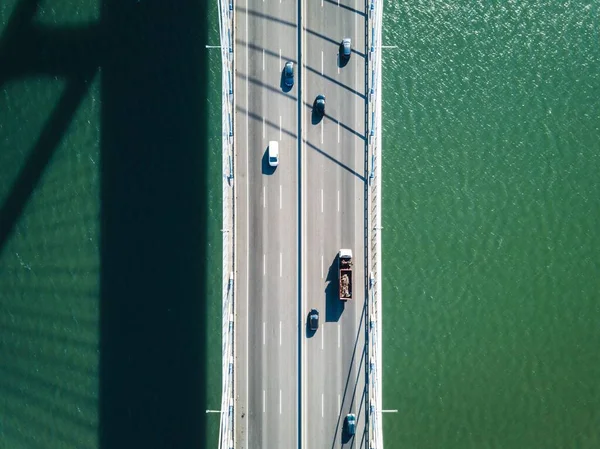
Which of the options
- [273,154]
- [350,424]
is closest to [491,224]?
[273,154]

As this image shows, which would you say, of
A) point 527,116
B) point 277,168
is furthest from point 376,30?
point 527,116

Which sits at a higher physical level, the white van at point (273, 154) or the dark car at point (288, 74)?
the dark car at point (288, 74)

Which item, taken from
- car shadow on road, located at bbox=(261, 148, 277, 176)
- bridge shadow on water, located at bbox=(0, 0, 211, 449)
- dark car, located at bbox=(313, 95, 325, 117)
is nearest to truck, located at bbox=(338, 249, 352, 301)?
car shadow on road, located at bbox=(261, 148, 277, 176)

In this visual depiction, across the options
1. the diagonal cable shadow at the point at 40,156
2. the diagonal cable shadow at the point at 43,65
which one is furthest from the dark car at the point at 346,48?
the diagonal cable shadow at the point at 40,156

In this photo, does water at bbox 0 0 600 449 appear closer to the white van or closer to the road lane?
the road lane

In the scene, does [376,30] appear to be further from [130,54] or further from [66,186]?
[66,186]

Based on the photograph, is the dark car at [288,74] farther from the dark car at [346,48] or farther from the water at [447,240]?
the water at [447,240]
